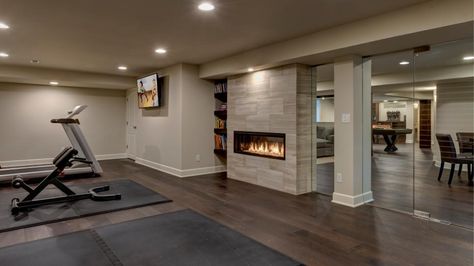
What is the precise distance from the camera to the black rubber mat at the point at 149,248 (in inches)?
95.8

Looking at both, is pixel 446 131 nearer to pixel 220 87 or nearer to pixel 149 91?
pixel 220 87

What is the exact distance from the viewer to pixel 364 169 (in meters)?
4.20

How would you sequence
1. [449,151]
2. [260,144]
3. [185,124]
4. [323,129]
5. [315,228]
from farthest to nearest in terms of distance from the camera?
[323,129] < [185,124] < [260,144] < [449,151] < [315,228]

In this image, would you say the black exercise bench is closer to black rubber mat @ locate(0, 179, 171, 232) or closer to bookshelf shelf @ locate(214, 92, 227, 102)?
black rubber mat @ locate(0, 179, 171, 232)

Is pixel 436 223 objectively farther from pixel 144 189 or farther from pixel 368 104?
pixel 144 189

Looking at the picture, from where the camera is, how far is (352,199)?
13.2ft

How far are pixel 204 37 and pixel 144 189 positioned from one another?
260 centimetres

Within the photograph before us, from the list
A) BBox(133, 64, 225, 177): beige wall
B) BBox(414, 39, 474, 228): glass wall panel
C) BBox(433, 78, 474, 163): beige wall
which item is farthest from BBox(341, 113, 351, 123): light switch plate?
BBox(133, 64, 225, 177): beige wall

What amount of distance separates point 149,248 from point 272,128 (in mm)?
2896

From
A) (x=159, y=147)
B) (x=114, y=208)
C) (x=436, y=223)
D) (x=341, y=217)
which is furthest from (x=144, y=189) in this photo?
(x=436, y=223)

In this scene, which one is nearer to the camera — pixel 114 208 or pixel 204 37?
pixel 114 208

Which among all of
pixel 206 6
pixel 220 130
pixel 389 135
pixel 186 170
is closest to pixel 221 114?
pixel 220 130

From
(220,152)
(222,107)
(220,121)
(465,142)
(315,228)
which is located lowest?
(315,228)

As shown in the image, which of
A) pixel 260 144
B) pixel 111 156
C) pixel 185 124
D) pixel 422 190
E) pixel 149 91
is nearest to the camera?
pixel 422 190
